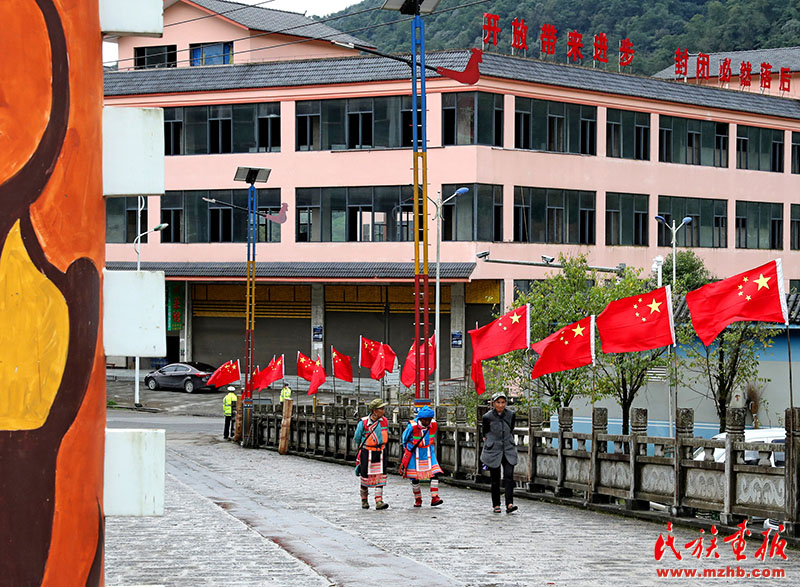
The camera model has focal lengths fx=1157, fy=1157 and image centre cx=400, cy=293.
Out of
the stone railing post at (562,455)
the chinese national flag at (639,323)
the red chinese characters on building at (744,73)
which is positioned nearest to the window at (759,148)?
the red chinese characters on building at (744,73)

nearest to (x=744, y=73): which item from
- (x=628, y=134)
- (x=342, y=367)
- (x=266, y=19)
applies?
(x=628, y=134)

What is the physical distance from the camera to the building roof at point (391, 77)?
48.8 metres

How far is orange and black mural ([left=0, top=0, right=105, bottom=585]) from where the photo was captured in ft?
8.84

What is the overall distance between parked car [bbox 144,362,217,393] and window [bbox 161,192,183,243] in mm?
5856

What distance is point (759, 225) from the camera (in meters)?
56.9

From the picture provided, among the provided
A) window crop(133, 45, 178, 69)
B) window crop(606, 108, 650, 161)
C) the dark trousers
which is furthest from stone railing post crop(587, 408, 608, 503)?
window crop(133, 45, 178, 69)

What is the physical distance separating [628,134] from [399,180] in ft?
35.6

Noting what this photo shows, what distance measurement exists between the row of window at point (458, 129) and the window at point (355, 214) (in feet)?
6.55

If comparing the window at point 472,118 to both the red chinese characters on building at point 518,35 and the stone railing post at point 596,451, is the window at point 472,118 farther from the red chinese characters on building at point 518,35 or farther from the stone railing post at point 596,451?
the stone railing post at point 596,451

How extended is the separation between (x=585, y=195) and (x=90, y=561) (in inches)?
1945

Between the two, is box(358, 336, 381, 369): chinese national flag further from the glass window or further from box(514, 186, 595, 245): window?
the glass window

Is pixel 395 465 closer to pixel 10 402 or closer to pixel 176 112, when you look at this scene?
pixel 10 402

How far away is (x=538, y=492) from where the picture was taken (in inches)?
719

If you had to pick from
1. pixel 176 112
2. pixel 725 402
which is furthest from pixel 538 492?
pixel 176 112
